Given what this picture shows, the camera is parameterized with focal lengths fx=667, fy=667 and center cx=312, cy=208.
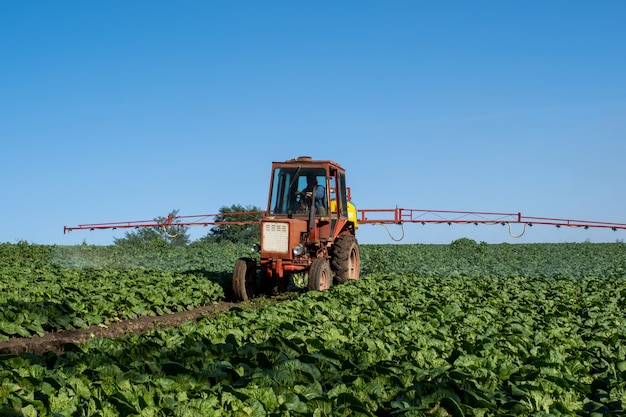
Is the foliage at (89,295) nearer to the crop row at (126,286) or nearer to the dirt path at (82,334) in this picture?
the crop row at (126,286)

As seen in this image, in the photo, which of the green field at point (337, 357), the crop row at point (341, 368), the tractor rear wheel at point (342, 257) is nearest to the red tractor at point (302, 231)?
the tractor rear wheel at point (342, 257)

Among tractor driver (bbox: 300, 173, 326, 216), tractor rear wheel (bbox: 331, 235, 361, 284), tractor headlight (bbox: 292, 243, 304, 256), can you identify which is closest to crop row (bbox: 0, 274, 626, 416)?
tractor headlight (bbox: 292, 243, 304, 256)

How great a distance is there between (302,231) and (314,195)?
79 cm

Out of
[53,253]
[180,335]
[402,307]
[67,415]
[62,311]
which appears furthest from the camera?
[53,253]

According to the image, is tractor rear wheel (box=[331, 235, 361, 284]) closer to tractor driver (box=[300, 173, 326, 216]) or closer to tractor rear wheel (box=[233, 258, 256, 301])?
tractor driver (box=[300, 173, 326, 216])

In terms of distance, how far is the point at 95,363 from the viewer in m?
6.18

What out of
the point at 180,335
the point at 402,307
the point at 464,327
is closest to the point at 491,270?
the point at 402,307

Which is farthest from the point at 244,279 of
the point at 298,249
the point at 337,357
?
the point at 337,357

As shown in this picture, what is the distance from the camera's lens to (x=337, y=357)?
638 cm

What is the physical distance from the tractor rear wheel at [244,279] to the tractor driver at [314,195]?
70.3 inches

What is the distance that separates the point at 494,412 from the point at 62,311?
8.64 metres

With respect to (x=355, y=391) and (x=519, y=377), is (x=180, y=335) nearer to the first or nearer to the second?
(x=355, y=391)

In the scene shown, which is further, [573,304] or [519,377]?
[573,304]

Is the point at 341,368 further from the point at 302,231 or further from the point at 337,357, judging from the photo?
the point at 302,231
